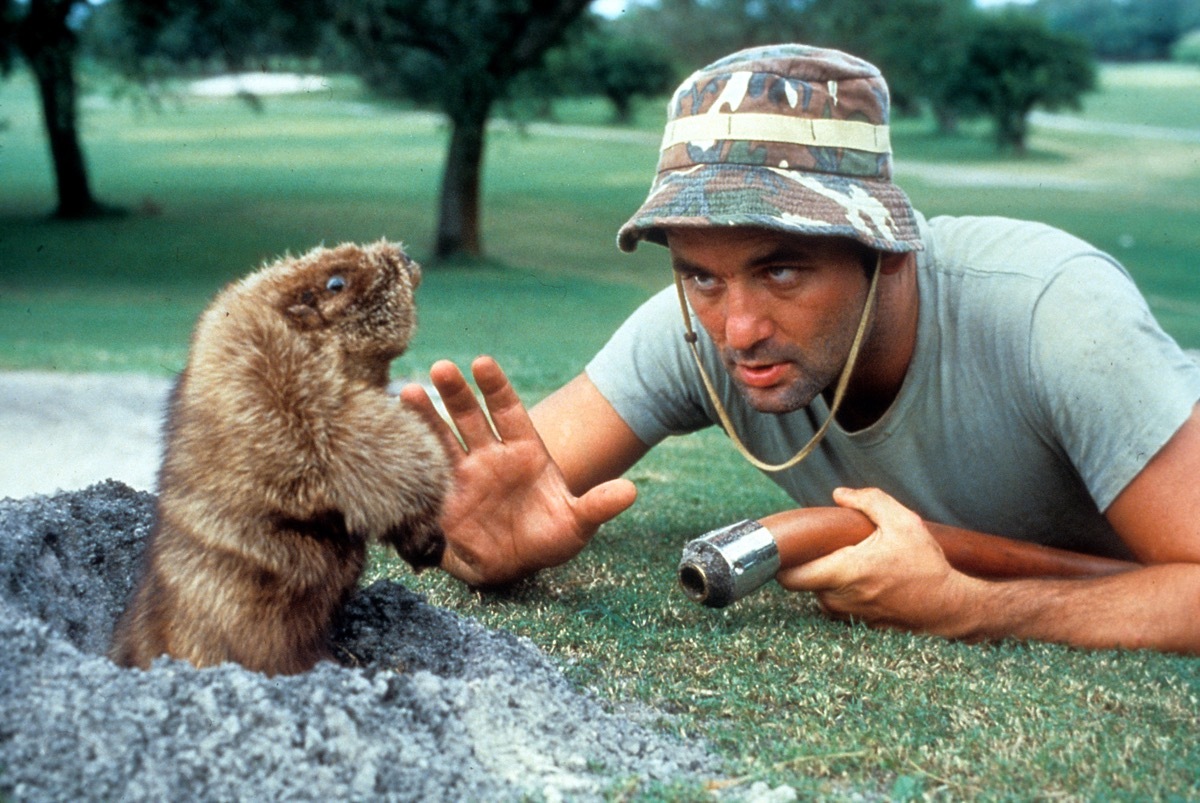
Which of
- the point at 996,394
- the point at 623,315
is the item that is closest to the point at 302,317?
the point at 996,394

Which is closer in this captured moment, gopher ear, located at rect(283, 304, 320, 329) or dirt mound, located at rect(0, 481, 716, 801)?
dirt mound, located at rect(0, 481, 716, 801)

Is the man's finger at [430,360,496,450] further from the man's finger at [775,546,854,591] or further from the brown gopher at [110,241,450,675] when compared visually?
the man's finger at [775,546,854,591]

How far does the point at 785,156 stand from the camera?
136 inches

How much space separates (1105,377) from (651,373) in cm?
156

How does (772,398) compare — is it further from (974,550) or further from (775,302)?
(974,550)

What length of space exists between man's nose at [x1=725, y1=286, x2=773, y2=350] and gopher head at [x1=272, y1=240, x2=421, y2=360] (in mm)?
924

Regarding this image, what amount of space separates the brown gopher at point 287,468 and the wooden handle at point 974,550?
1.07 m

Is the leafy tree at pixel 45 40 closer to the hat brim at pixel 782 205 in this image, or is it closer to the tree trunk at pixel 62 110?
the tree trunk at pixel 62 110

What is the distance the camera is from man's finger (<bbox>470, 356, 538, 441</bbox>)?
11.6 ft

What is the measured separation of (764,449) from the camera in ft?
14.8

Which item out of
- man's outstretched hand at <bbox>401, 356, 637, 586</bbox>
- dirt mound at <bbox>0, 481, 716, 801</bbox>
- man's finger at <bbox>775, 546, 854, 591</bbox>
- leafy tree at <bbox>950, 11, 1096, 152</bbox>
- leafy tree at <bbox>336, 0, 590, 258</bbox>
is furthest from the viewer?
leafy tree at <bbox>950, 11, 1096, 152</bbox>

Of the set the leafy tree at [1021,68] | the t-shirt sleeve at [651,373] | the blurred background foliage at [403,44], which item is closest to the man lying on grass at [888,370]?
the t-shirt sleeve at [651,373]

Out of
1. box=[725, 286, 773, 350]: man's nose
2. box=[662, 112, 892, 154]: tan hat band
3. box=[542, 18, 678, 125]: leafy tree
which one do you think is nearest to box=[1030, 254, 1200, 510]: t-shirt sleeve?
box=[662, 112, 892, 154]: tan hat band

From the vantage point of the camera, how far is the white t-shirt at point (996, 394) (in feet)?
11.5
